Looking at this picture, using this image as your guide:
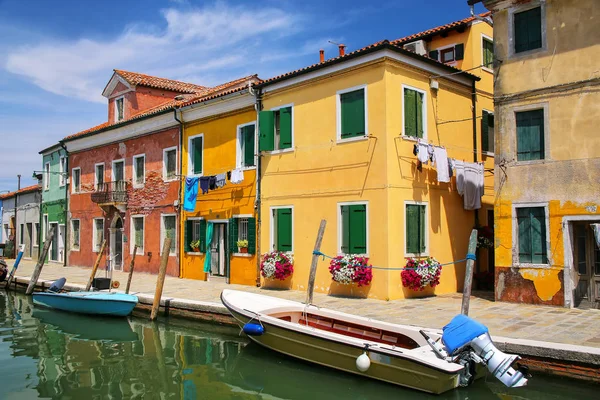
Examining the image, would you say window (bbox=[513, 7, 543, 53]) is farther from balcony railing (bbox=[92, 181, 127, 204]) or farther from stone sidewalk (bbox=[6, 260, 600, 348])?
balcony railing (bbox=[92, 181, 127, 204])

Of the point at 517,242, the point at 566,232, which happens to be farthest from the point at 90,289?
the point at 566,232

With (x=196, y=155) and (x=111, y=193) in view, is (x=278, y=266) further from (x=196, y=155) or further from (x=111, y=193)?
(x=111, y=193)

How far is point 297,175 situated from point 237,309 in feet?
17.7

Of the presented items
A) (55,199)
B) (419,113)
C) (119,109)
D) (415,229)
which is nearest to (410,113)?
(419,113)

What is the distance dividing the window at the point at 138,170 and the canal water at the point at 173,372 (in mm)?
8689

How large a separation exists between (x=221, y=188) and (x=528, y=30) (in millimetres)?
9775

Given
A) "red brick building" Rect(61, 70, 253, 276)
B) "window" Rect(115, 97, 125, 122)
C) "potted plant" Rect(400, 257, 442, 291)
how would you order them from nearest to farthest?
"potted plant" Rect(400, 257, 442, 291) → "red brick building" Rect(61, 70, 253, 276) → "window" Rect(115, 97, 125, 122)

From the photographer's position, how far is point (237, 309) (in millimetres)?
10172

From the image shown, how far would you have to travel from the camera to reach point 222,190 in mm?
17078

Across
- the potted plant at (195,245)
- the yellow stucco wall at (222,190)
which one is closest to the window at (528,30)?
the yellow stucco wall at (222,190)

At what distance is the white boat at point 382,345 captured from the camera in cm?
720

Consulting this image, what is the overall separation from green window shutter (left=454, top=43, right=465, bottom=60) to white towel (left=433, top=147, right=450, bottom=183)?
4005 millimetres

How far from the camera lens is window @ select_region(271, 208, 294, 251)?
→ 1476 centimetres

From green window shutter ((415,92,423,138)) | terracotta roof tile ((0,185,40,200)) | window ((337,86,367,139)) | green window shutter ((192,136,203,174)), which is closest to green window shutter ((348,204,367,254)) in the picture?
window ((337,86,367,139))
